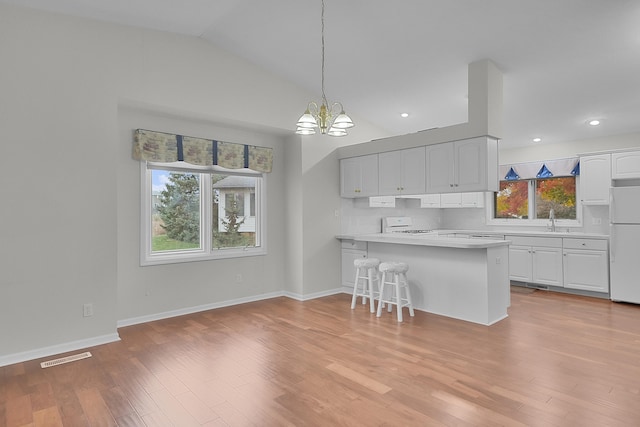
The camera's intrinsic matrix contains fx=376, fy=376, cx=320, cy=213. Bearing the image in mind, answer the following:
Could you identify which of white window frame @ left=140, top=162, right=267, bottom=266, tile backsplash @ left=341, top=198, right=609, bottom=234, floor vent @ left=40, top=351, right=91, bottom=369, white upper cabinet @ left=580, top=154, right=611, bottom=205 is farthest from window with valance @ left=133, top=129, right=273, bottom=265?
white upper cabinet @ left=580, top=154, right=611, bottom=205

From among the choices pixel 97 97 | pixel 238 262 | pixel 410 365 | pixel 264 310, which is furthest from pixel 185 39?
pixel 410 365

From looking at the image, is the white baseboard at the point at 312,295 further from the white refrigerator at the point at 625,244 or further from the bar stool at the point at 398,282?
the white refrigerator at the point at 625,244

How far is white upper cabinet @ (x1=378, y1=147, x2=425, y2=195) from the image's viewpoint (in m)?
4.89

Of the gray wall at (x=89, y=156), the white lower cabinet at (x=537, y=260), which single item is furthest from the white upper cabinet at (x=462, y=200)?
the gray wall at (x=89, y=156)

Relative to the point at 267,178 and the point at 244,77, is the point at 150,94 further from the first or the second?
the point at 267,178

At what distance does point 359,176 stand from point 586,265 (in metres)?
3.46

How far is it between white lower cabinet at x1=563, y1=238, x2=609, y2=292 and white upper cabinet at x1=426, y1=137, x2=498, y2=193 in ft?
7.09

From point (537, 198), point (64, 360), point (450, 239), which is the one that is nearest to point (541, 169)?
point (537, 198)

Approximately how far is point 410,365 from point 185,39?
418 cm

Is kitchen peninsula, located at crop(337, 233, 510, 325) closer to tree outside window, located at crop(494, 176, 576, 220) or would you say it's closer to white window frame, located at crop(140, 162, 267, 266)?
white window frame, located at crop(140, 162, 267, 266)

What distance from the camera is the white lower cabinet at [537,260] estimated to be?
562 centimetres

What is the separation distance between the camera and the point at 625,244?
4930 mm

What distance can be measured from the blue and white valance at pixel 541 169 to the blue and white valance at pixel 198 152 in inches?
175

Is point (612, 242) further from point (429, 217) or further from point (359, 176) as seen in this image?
point (359, 176)
